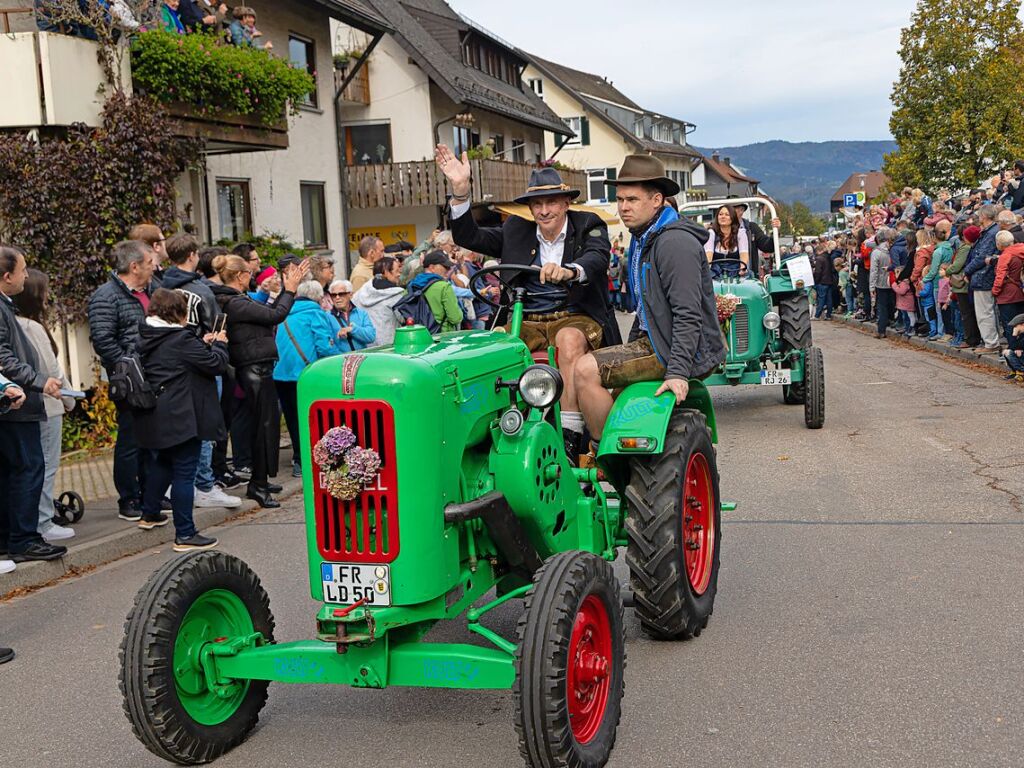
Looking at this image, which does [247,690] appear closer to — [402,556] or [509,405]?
[402,556]

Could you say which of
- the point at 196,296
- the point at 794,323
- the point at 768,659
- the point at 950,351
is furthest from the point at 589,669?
the point at 950,351

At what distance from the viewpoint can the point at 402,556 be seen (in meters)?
3.87

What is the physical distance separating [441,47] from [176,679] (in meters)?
34.3

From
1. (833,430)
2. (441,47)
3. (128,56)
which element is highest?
(441,47)

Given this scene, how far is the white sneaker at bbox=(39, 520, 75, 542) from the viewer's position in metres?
8.03

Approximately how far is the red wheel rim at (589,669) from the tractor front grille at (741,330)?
7.86 m

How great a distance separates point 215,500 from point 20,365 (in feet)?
7.80

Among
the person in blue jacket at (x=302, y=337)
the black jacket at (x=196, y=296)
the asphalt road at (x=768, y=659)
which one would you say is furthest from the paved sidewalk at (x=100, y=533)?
the black jacket at (x=196, y=296)

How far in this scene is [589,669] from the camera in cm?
396

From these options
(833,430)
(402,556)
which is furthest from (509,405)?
(833,430)

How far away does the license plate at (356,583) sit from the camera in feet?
12.8

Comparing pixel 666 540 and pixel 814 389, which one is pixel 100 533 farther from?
pixel 814 389

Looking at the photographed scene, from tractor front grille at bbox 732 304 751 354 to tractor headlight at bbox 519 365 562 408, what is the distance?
297 inches

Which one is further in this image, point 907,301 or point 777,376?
point 907,301
